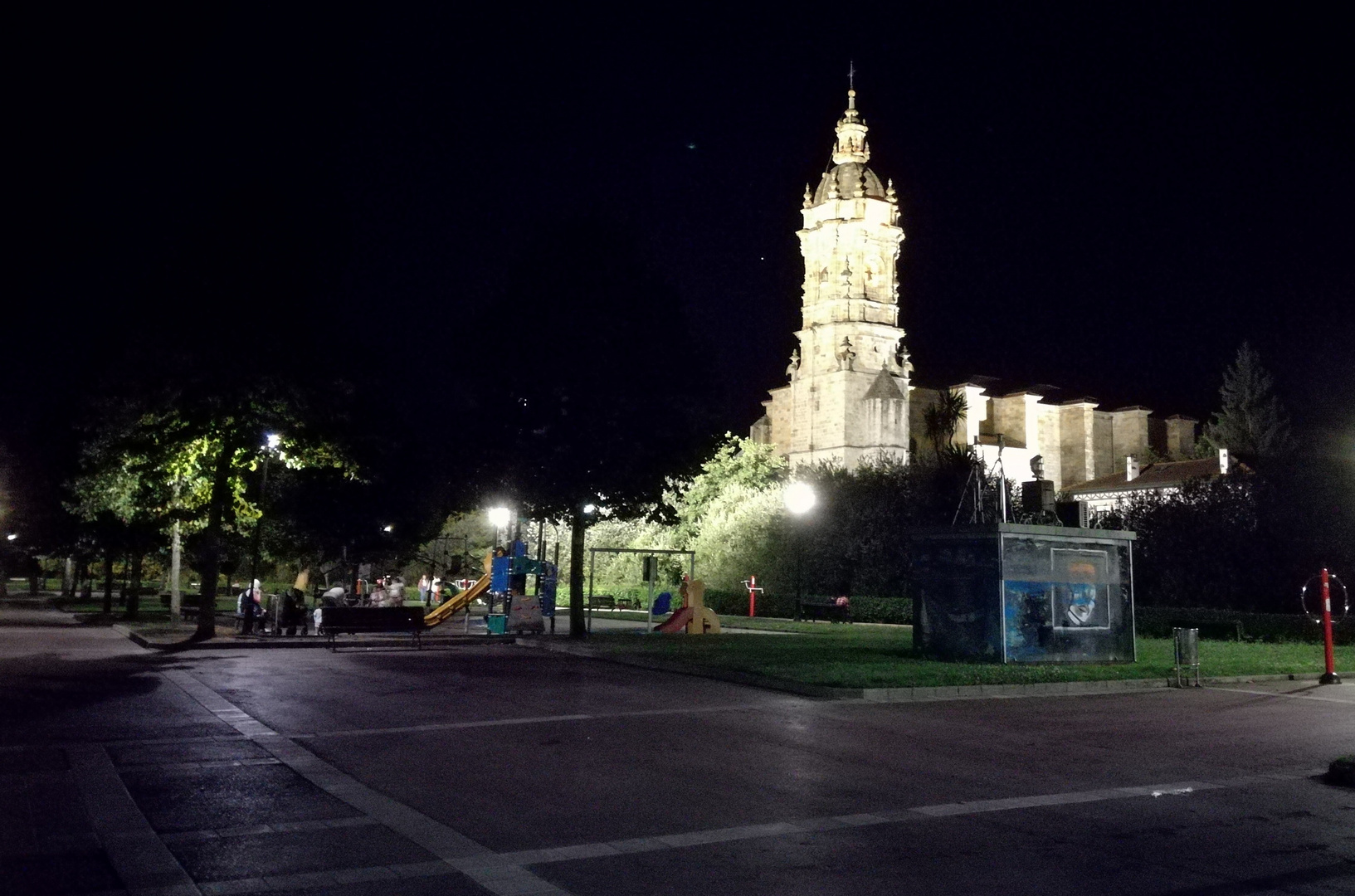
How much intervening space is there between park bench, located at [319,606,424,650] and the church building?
68315 millimetres

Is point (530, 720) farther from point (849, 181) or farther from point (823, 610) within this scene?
point (849, 181)

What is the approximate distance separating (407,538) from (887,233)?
193ft

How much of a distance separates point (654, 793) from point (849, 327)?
89.3m

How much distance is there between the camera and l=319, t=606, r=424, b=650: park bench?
72.9ft

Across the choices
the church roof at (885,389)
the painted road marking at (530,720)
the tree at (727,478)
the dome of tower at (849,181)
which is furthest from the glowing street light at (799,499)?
the dome of tower at (849,181)

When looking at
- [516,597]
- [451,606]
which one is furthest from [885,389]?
[516,597]

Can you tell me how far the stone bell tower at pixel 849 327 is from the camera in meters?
93.4

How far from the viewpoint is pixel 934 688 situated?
1549 cm

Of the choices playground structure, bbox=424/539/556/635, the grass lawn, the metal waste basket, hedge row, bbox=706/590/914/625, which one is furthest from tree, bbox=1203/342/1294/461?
the metal waste basket

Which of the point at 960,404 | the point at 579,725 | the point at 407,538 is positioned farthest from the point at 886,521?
the point at 960,404

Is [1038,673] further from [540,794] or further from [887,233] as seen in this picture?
[887,233]

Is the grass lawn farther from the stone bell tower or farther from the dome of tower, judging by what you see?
the dome of tower

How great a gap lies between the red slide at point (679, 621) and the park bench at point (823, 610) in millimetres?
10012

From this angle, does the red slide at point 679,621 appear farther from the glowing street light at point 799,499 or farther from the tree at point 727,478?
the tree at point 727,478
